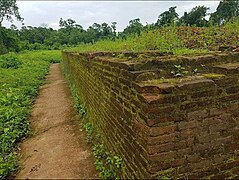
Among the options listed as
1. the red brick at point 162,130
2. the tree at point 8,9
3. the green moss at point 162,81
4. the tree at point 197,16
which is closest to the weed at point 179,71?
the green moss at point 162,81

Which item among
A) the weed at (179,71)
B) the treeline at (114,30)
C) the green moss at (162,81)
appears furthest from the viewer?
the treeline at (114,30)

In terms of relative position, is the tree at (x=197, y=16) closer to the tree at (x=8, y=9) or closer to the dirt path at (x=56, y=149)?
the dirt path at (x=56, y=149)

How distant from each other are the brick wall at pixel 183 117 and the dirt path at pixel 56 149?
1.47m

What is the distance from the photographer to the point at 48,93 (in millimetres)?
10250

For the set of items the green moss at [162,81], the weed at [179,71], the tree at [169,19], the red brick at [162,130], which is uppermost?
the tree at [169,19]

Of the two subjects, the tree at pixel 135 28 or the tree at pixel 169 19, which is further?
the tree at pixel 135 28

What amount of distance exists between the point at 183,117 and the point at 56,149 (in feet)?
9.97

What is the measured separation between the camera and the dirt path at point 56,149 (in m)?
3.77

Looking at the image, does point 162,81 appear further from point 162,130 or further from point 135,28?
point 135,28

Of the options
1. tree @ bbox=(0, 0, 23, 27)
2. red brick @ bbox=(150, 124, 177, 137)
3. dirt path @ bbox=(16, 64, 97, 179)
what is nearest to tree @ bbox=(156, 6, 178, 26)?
dirt path @ bbox=(16, 64, 97, 179)

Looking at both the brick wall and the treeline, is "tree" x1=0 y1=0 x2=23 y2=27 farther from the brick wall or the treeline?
the brick wall

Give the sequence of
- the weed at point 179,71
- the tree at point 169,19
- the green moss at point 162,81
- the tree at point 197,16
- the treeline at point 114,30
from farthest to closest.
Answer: the tree at point 197,16 < the treeline at point 114,30 < the tree at point 169,19 < the weed at point 179,71 < the green moss at point 162,81

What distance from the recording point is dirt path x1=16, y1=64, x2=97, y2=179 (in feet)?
12.4

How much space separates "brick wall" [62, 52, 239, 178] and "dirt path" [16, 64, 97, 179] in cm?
147
